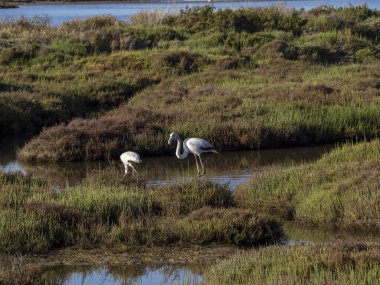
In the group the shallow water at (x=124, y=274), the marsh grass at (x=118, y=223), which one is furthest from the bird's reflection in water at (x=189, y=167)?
the shallow water at (x=124, y=274)

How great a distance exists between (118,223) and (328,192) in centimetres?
303

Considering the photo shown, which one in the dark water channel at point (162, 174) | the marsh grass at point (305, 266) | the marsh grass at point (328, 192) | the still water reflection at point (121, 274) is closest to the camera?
the marsh grass at point (305, 266)

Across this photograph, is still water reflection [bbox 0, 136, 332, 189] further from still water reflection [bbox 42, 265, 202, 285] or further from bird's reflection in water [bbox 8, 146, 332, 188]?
still water reflection [bbox 42, 265, 202, 285]

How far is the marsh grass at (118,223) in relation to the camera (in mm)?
10875

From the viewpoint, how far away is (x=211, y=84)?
2470cm

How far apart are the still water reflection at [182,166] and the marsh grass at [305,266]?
225 inches

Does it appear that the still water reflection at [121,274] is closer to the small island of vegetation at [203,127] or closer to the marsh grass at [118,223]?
the small island of vegetation at [203,127]

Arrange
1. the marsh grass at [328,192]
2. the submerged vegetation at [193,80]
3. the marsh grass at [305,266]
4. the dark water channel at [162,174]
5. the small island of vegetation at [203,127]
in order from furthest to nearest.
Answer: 1. the submerged vegetation at [193,80]
2. the marsh grass at [328,192]
3. the small island of vegetation at [203,127]
4. the dark water channel at [162,174]
5. the marsh grass at [305,266]

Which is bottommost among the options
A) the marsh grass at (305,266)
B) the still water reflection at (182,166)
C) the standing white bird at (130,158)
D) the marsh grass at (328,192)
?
the still water reflection at (182,166)

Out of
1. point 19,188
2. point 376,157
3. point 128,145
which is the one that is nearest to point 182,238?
point 19,188

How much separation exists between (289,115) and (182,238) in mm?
9233

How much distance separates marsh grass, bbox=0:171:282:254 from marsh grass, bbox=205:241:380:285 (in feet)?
4.87

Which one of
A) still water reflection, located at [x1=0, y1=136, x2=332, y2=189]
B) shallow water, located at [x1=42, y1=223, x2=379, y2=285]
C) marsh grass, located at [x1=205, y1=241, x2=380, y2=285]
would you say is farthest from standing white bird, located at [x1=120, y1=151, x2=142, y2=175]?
marsh grass, located at [x1=205, y1=241, x2=380, y2=285]

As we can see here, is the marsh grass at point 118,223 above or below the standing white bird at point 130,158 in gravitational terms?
above
